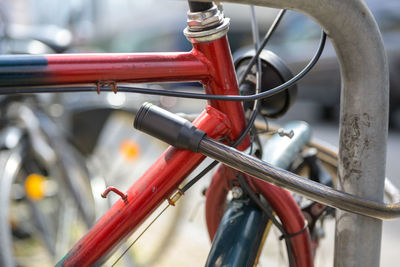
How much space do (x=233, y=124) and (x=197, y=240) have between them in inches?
94.2

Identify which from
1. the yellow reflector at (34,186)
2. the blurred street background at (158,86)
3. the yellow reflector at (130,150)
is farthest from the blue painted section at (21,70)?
the yellow reflector at (130,150)

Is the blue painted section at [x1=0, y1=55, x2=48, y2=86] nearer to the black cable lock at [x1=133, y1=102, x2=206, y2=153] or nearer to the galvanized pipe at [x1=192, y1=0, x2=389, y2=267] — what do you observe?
the black cable lock at [x1=133, y1=102, x2=206, y2=153]

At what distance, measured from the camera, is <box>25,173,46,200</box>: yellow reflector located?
8.11 feet

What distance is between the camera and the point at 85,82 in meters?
0.91

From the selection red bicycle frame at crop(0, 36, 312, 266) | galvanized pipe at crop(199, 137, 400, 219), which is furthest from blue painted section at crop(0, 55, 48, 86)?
galvanized pipe at crop(199, 137, 400, 219)

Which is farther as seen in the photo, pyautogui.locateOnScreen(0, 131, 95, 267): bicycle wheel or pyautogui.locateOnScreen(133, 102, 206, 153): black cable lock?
pyautogui.locateOnScreen(0, 131, 95, 267): bicycle wheel

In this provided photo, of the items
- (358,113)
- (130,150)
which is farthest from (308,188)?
(130,150)

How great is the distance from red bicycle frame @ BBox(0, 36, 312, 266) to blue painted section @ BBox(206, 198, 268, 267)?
0.49 ft

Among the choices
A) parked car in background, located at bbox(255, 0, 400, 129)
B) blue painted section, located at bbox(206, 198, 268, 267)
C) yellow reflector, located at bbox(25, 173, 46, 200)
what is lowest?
parked car in background, located at bbox(255, 0, 400, 129)

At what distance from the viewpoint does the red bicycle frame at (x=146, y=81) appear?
0.90 metres

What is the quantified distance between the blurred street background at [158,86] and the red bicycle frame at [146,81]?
345 millimetres

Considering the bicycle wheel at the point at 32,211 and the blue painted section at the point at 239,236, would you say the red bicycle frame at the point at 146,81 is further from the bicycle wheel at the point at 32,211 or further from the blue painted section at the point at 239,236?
the bicycle wheel at the point at 32,211

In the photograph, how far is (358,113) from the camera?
0.89 m

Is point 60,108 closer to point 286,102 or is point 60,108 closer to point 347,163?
point 286,102
